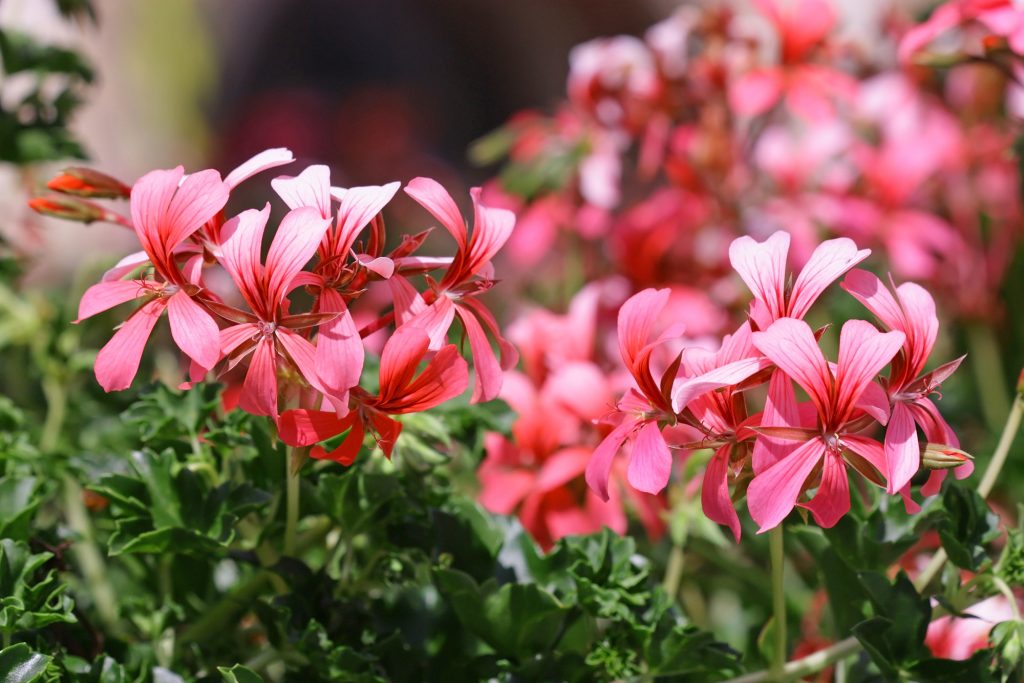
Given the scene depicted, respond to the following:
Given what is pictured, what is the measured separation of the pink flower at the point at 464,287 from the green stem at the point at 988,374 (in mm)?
828

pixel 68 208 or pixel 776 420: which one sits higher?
pixel 68 208

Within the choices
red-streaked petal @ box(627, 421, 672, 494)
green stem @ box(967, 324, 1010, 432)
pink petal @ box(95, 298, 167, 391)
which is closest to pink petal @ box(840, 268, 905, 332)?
red-streaked petal @ box(627, 421, 672, 494)

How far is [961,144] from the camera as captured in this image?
1493mm

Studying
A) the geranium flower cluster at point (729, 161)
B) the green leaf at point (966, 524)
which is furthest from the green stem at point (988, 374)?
the green leaf at point (966, 524)

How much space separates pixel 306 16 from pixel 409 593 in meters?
3.90

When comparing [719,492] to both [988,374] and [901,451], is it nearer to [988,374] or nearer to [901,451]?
[901,451]

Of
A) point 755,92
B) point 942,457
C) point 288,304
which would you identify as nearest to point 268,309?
point 288,304

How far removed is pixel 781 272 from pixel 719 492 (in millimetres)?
113

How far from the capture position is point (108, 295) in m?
0.57

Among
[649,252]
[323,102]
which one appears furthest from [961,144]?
[323,102]

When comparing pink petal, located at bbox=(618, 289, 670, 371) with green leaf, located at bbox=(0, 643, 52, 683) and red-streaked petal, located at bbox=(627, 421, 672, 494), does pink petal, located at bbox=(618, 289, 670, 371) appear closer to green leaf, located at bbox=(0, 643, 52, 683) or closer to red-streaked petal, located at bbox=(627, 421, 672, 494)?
red-streaked petal, located at bbox=(627, 421, 672, 494)

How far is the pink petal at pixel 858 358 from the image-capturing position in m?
0.52

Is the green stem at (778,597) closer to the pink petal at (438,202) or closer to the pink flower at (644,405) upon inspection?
the pink flower at (644,405)

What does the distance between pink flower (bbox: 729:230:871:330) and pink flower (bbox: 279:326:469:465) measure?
0.15 meters
